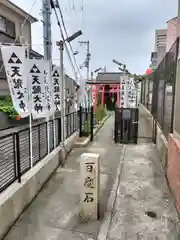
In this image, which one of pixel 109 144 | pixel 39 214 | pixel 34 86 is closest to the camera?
pixel 39 214

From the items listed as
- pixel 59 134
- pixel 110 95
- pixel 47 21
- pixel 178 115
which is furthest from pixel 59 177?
pixel 110 95

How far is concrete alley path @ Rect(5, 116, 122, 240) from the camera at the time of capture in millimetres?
3174

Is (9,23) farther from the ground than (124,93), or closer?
farther from the ground

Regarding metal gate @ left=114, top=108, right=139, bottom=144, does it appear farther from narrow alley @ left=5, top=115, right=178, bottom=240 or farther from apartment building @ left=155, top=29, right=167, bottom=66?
apartment building @ left=155, top=29, right=167, bottom=66

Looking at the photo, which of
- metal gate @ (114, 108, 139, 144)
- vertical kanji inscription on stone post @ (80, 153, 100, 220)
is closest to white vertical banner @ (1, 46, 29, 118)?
vertical kanji inscription on stone post @ (80, 153, 100, 220)

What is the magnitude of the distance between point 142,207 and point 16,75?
3.45 meters

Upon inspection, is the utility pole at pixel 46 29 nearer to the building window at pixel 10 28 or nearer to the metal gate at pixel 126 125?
the metal gate at pixel 126 125

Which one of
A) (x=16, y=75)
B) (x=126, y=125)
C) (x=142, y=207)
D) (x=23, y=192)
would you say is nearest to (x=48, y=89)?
(x=16, y=75)

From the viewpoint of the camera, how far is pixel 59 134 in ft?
21.5

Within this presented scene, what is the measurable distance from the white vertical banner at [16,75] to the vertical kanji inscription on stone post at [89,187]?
5.33 feet

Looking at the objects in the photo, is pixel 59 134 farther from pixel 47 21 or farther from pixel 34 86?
pixel 47 21

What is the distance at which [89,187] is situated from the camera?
11.5 feet

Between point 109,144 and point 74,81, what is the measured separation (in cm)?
377

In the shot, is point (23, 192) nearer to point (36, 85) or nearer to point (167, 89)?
point (36, 85)
